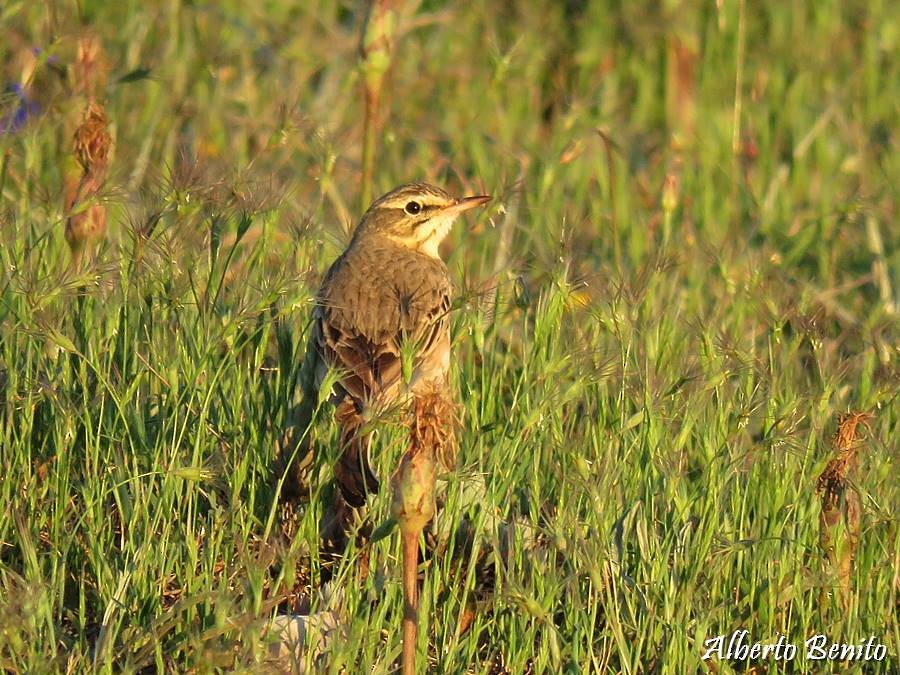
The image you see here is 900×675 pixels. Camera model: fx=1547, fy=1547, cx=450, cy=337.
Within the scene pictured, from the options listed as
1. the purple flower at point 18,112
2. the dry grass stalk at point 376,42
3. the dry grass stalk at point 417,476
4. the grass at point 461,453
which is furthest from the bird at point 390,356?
the purple flower at point 18,112

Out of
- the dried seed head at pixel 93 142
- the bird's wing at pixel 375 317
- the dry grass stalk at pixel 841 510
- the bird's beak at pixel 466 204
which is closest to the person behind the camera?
the dry grass stalk at pixel 841 510

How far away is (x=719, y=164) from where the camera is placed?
30.5ft

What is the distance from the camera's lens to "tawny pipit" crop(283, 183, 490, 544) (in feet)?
16.5

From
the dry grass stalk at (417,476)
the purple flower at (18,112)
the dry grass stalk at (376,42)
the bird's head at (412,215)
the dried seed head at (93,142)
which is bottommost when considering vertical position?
the dry grass stalk at (417,476)

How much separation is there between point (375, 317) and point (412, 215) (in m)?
1.09

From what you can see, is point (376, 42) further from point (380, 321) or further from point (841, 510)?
point (841, 510)

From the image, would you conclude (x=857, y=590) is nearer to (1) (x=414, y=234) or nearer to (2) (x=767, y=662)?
(2) (x=767, y=662)

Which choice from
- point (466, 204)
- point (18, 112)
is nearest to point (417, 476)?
point (466, 204)

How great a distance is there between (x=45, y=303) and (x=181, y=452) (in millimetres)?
707

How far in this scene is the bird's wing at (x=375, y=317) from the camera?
5.79 m

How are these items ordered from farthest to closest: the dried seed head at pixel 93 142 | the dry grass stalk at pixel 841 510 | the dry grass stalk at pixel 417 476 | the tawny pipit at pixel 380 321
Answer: the dried seed head at pixel 93 142 < the tawny pipit at pixel 380 321 < the dry grass stalk at pixel 841 510 < the dry grass stalk at pixel 417 476

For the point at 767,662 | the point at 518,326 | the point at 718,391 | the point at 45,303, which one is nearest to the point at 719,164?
the point at 518,326

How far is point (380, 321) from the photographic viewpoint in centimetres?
633

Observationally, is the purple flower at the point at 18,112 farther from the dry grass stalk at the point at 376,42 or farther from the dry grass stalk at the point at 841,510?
the dry grass stalk at the point at 841,510
